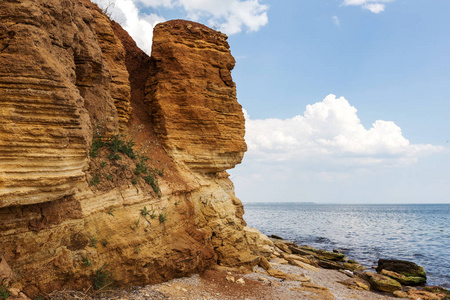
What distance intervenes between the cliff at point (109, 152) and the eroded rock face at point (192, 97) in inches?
1.9

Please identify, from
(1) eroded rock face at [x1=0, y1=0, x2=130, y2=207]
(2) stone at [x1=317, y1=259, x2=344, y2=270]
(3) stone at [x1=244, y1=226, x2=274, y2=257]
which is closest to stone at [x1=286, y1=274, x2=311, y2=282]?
(3) stone at [x1=244, y1=226, x2=274, y2=257]

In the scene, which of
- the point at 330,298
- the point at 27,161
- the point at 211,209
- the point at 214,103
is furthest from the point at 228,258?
the point at 27,161

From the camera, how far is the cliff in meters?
5.73

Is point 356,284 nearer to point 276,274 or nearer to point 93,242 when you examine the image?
point 276,274

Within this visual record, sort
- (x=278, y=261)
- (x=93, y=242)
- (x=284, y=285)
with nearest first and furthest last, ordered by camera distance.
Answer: (x=93, y=242) → (x=284, y=285) → (x=278, y=261)

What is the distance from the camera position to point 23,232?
5.93m

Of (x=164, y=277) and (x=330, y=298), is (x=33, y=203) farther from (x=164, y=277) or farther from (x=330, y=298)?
(x=330, y=298)

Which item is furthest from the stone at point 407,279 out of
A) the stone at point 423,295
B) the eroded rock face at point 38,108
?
the eroded rock face at point 38,108

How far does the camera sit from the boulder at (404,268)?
16.8 metres

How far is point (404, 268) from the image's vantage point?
17.3 meters

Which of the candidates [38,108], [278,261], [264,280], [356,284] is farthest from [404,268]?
[38,108]

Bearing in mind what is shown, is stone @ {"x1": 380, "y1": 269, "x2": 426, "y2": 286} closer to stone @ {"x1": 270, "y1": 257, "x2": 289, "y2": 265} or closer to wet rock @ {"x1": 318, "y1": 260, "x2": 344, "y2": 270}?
wet rock @ {"x1": 318, "y1": 260, "x2": 344, "y2": 270}

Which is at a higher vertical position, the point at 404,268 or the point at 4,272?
the point at 4,272

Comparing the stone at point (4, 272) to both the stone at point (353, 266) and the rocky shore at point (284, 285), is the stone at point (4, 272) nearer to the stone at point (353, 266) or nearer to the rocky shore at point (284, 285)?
the rocky shore at point (284, 285)
